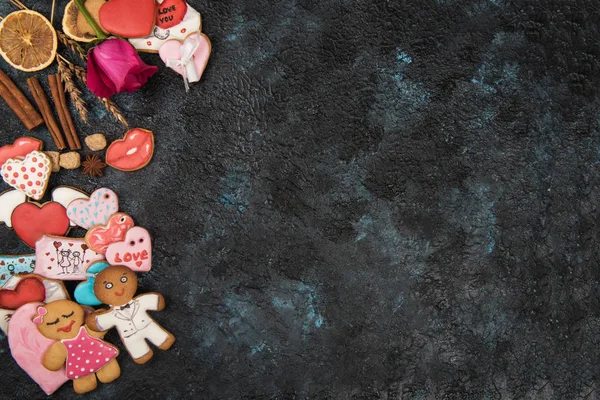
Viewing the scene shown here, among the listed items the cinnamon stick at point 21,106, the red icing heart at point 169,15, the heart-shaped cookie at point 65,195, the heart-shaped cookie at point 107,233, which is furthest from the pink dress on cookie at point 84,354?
the red icing heart at point 169,15

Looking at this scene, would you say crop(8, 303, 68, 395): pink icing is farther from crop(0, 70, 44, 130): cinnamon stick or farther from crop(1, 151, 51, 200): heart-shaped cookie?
crop(0, 70, 44, 130): cinnamon stick

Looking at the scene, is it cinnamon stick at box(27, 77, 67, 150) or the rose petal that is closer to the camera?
the rose petal

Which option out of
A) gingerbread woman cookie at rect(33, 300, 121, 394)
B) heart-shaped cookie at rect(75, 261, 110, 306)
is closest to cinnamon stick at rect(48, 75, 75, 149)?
heart-shaped cookie at rect(75, 261, 110, 306)

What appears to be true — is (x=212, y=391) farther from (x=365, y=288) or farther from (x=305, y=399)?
(x=365, y=288)

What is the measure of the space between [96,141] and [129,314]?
1.67ft

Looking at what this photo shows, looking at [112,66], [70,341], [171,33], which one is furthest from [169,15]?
[70,341]

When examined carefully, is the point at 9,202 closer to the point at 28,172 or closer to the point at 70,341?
the point at 28,172

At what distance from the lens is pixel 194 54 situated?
1.73 metres

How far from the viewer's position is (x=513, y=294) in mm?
1763

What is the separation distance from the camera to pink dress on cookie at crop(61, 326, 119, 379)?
1.67 metres

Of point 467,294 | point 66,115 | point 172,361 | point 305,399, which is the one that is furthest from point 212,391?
point 66,115

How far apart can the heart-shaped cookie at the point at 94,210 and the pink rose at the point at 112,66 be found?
0.29m

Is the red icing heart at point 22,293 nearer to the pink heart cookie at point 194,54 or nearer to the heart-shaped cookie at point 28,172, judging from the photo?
the heart-shaped cookie at point 28,172

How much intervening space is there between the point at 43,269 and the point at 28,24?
71 cm
